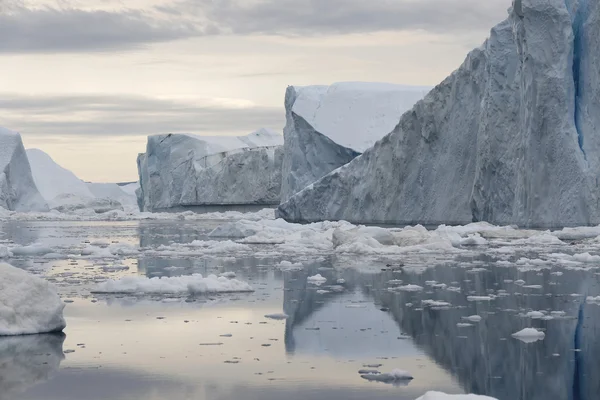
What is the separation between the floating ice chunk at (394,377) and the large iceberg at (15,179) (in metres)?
36.9

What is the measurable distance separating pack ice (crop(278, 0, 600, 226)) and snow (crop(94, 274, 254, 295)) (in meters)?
11.2

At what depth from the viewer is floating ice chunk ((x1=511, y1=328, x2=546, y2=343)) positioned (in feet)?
16.8

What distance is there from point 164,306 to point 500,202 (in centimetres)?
1394

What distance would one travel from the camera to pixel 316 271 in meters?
9.55

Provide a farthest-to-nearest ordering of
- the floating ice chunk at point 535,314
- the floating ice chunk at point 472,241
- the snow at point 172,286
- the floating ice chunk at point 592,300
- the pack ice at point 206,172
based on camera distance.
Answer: the pack ice at point 206,172
the floating ice chunk at point 472,241
the snow at point 172,286
the floating ice chunk at point 592,300
the floating ice chunk at point 535,314

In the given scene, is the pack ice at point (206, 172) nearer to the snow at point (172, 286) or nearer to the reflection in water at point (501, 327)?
the reflection in water at point (501, 327)

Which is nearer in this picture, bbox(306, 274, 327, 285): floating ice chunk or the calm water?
the calm water

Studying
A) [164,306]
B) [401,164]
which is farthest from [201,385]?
[401,164]

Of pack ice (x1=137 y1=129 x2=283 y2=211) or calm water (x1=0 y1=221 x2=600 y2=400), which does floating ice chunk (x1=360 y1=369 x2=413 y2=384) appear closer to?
calm water (x1=0 y1=221 x2=600 y2=400)

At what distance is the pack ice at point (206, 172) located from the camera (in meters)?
40.3

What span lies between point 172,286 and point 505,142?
13.5 m

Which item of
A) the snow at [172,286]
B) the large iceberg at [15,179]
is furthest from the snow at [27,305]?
the large iceberg at [15,179]

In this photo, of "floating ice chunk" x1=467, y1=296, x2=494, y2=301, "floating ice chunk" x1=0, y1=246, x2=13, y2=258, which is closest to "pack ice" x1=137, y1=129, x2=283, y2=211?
"floating ice chunk" x1=0, y1=246, x2=13, y2=258

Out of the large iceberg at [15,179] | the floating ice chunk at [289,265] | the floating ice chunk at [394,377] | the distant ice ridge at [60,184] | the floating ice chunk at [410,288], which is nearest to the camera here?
the floating ice chunk at [394,377]
